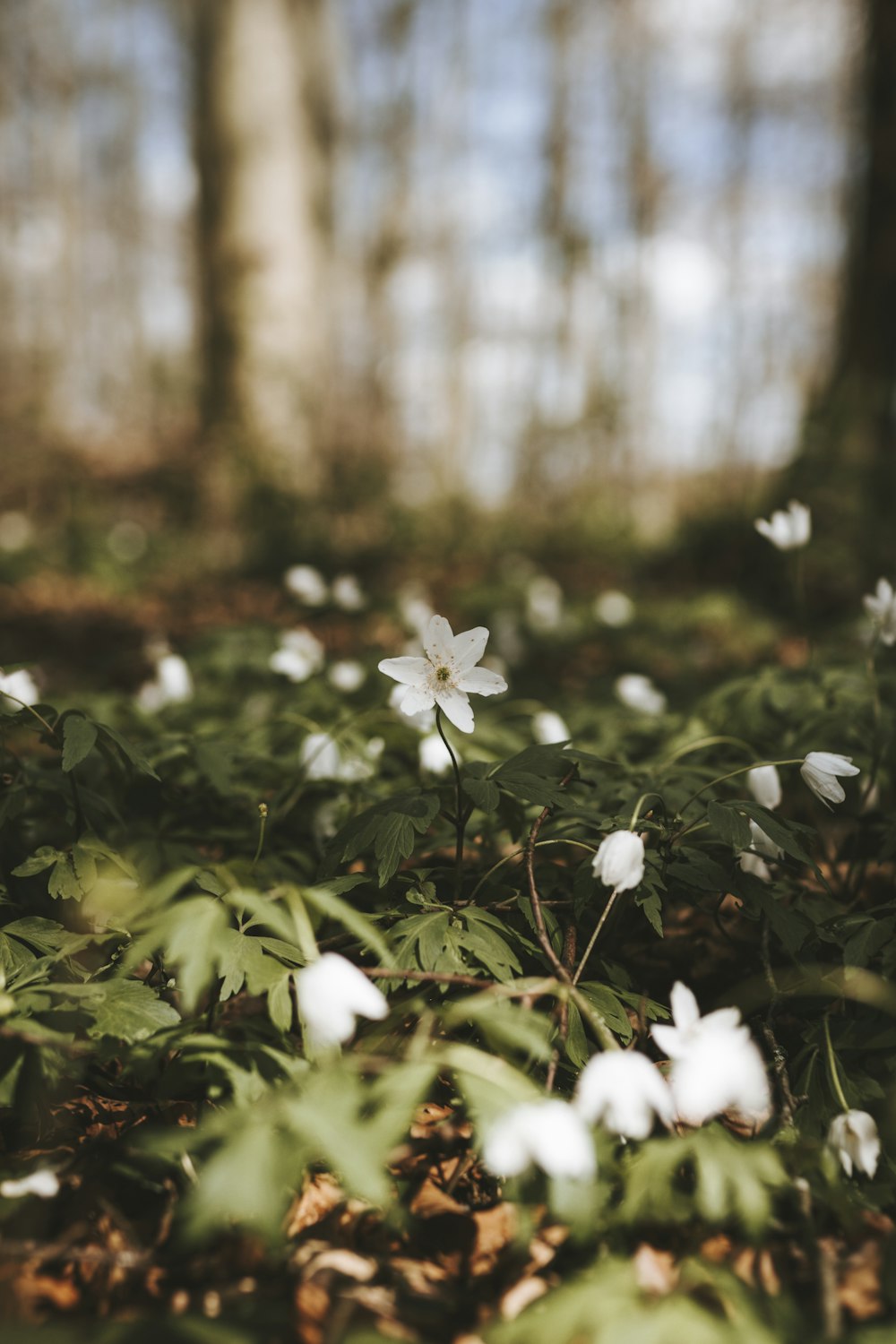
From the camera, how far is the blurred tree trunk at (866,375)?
5.09 metres

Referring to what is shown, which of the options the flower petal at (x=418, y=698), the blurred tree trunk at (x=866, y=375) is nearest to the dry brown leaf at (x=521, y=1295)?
the flower petal at (x=418, y=698)

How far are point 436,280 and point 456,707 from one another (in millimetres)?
18482

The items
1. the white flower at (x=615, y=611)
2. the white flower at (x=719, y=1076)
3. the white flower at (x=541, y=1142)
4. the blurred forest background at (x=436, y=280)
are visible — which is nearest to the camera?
the white flower at (x=541, y=1142)

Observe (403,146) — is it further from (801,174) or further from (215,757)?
(215,757)

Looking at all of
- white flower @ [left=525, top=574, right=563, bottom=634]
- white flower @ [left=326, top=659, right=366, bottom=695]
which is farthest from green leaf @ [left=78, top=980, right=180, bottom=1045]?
white flower @ [left=525, top=574, right=563, bottom=634]

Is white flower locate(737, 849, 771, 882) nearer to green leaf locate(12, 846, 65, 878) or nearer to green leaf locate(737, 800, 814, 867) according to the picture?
green leaf locate(737, 800, 814, 867)

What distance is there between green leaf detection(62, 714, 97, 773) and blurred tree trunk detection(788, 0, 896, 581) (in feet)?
14.2

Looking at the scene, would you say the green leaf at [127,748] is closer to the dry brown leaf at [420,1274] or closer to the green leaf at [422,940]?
the green leaf at [422,940]

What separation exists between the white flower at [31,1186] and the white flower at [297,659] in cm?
162

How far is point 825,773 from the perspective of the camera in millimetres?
1635

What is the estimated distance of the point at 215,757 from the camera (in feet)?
6.73

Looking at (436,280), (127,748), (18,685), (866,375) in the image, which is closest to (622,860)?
(127,748)

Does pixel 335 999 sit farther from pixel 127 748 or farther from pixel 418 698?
pixel 127 748

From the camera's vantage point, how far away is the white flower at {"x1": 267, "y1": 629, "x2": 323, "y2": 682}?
2773mm
